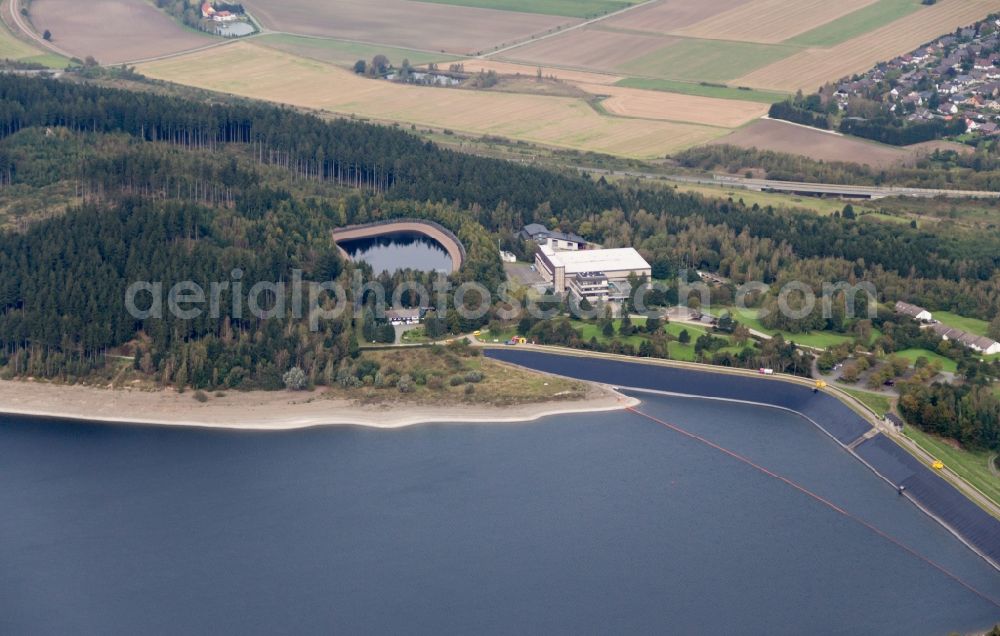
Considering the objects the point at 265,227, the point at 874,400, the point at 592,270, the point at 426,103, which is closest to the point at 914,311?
the point at 874,400

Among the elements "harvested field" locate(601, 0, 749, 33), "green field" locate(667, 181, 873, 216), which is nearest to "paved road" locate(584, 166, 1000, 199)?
"green field" locate(667, 181, 873, 216)

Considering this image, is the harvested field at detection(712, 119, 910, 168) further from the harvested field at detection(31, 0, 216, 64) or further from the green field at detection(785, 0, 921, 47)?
the harvested field at detection(31, 0, 216, 64)

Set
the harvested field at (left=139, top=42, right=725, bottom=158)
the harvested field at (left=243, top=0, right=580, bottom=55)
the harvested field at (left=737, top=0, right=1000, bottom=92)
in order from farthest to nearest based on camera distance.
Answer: the harvested field at (left=243, top=0, right=580, bottom=55), the harvested field at (left=737, top=0, right=1000, bottom=92), the harvested field at (left=139, top=42, right=725, bottom=158)

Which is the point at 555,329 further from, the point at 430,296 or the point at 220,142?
the point at 220,142

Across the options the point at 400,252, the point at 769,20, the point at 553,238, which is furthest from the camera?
the point at 769,20

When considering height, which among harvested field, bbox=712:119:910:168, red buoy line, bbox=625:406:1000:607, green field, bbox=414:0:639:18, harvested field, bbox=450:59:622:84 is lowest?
red buoy line, bbox=625:406:1000:607

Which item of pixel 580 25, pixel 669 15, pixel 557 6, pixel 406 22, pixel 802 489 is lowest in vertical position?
pixel 802 489

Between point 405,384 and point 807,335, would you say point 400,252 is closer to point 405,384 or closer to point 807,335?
point 405,384
